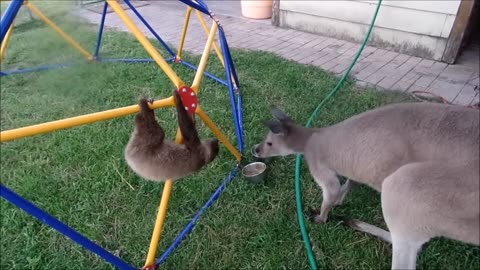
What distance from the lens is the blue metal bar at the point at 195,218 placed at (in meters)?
2.32

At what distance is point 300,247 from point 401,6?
4.10 metres

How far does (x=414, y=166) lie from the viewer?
188 centimetres

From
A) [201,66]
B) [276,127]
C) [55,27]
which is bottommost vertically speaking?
[276,127]

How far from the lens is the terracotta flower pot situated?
690cm

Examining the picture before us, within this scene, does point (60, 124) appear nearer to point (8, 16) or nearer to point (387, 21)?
point (8, 16)

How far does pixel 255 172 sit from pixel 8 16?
189 centimetres

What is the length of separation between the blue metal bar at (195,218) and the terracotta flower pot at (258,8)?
183 inches

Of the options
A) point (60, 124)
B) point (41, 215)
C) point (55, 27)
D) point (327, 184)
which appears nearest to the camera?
point (41, 215)

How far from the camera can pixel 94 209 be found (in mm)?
2785

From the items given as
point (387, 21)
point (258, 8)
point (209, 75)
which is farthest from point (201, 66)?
point (258, 8)

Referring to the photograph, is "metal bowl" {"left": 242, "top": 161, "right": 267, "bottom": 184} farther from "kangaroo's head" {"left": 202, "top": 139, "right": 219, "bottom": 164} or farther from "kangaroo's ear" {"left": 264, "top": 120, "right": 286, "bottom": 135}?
"kangaroo's head" {"left": 202, "top": 139, "right": 219, "bottom": 164}

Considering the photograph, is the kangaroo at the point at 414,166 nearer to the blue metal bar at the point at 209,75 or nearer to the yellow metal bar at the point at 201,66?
the yellow metal bar at the point at 201,66

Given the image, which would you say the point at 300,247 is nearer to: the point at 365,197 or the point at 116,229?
the point at 365,197

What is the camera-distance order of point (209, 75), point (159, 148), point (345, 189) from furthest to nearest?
1. point (209, 75)
2. point (345, 189)
3. point (159, 148)
